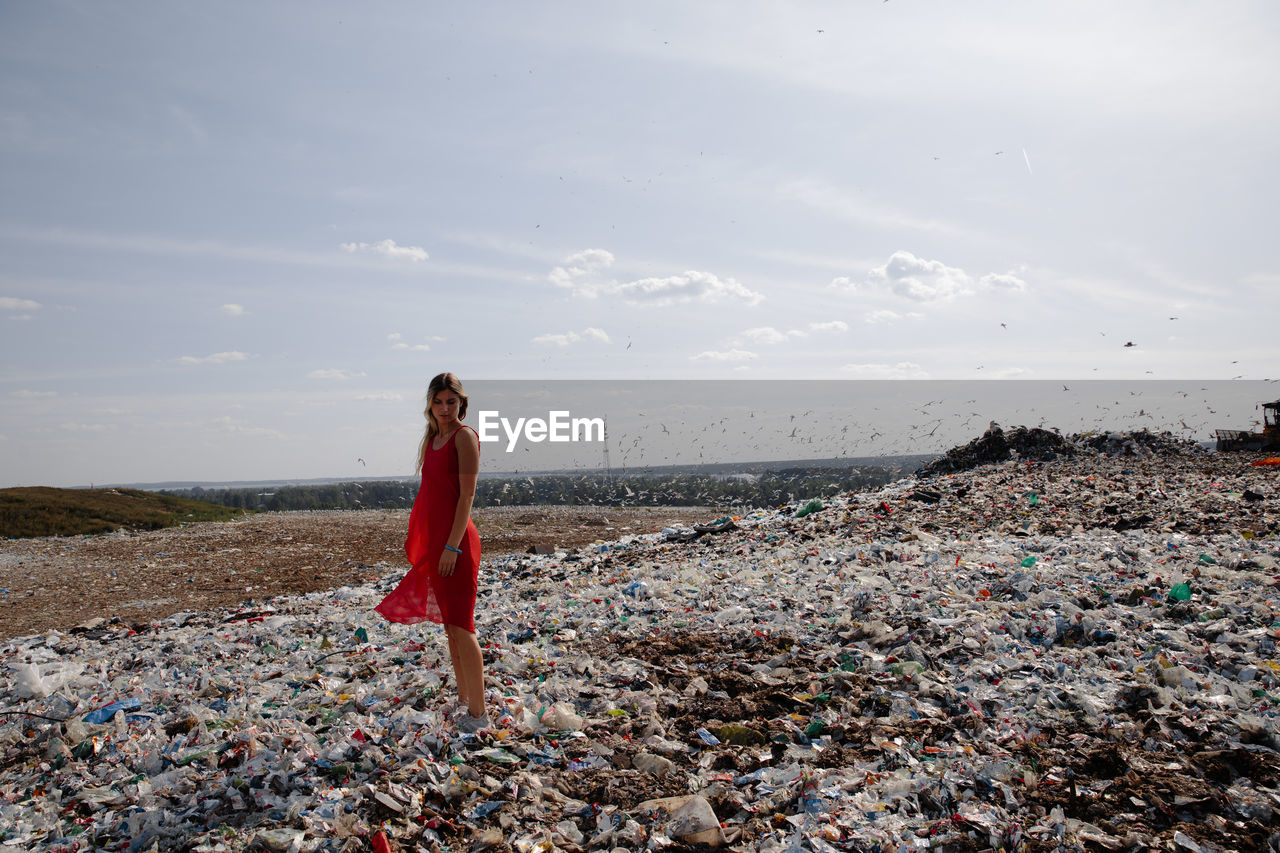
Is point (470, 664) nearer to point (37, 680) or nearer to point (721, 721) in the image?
point (721, 721)

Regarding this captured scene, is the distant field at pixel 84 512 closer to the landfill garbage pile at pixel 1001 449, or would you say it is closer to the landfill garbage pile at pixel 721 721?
the landfill garbage pile at pixel 721 721

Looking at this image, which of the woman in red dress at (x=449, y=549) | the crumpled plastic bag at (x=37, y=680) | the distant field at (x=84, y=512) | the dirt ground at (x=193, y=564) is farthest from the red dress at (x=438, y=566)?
the distant field at (x=84, y=512)

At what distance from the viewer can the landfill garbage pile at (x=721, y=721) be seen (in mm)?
2488

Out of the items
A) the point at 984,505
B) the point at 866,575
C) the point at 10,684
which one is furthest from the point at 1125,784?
the point at 984,505

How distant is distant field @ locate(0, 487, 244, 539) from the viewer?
53.3 feet

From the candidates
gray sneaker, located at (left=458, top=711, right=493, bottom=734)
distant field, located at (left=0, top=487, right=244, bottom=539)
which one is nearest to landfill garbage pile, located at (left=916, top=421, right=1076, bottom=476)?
gray sneaker, located at (left=458, top=711, right=493, bottom=734)

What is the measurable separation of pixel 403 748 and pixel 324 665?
1914 millimetres

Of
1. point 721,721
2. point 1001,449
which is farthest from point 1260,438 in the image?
point 721,721

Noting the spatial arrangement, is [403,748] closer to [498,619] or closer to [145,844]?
[145,844]

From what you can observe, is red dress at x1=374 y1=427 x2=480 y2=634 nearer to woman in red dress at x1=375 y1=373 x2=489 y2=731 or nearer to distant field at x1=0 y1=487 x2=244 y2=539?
woman in red dress at x1=375 y1=373 x2=489 y2=731

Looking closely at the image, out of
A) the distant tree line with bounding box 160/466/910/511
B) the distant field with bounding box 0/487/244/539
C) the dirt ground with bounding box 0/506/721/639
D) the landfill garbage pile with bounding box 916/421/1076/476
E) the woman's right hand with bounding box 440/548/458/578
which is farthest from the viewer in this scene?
the distant tree line with bounding box 160/466/910/511

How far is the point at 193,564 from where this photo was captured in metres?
11.6

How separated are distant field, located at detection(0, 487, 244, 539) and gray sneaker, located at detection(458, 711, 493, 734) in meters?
17.5

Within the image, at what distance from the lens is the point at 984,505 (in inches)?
370
